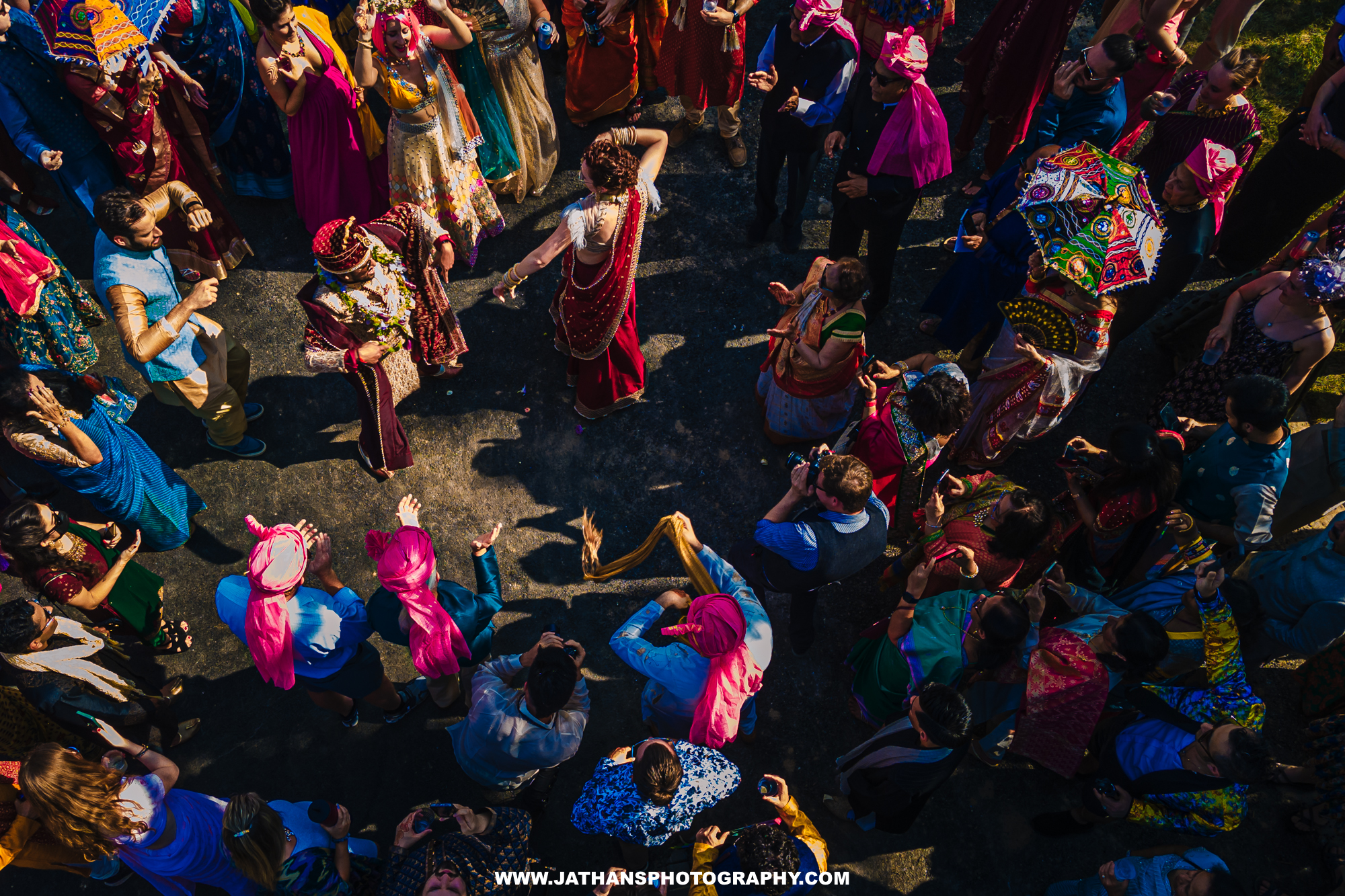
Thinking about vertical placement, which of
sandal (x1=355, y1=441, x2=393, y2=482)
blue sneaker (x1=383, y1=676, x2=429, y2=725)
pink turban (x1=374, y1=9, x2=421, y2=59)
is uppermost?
pink turban (x1=374, y1=9, x2=421, y2=59)

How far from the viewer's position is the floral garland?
4348 mm

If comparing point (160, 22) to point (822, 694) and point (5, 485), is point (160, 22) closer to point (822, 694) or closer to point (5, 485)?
point (5, 485)

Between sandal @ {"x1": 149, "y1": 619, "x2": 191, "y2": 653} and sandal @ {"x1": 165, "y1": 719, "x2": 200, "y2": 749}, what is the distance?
215mm

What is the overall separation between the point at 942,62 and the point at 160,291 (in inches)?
271

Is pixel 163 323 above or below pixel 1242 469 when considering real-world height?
above

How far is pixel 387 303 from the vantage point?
14.9 feet

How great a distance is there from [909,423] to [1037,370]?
100cm

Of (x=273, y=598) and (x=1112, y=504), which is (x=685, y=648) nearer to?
(x=273, y=598)

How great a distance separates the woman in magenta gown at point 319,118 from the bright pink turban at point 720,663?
3.80 meters

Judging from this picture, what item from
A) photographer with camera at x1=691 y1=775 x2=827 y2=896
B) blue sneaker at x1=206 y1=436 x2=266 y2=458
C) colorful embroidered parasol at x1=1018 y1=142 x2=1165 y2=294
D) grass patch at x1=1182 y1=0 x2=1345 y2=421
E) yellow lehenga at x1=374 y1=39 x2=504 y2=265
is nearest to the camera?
photographer with camera at x1=691 y1=775 x2=827 y2=896

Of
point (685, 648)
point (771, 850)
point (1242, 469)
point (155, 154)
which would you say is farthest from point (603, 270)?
point (1242, 469)

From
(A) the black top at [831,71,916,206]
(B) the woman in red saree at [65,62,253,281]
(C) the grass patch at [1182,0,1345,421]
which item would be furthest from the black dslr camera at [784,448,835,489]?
(C) the grass patch at [1182,0,1345,421]

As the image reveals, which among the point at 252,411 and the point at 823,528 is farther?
the point at 252,411

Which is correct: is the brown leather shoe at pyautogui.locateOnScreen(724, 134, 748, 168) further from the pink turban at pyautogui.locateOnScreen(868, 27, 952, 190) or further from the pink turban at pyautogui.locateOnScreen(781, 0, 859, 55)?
the pink turban at pyautogui.locateOnScreen(868, 27, 952, 190)
